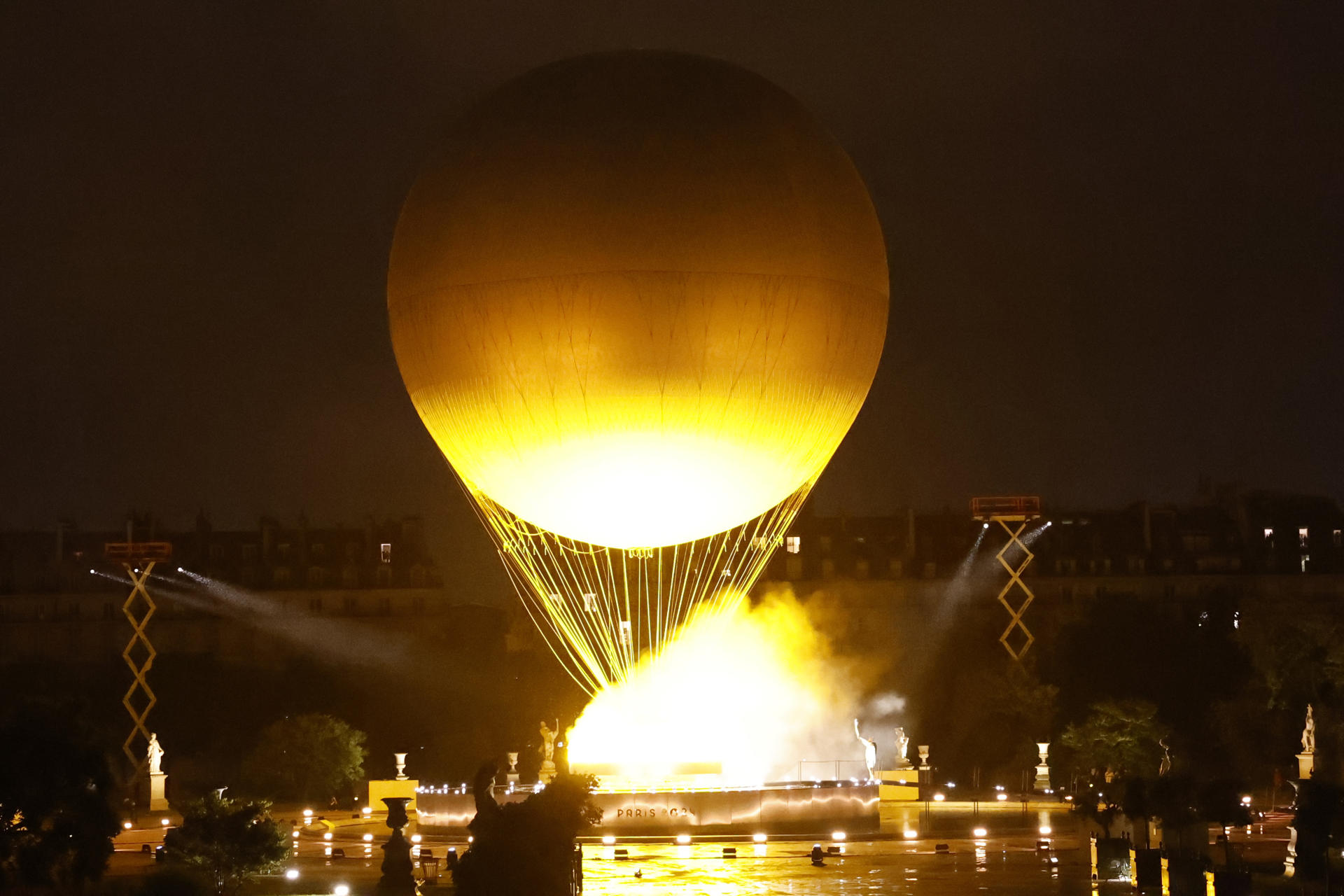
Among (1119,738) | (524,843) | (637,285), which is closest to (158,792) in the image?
(1119,738)

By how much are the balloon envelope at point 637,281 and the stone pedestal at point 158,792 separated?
81.9ft

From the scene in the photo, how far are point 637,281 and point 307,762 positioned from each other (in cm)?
3465

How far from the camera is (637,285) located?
123 feet

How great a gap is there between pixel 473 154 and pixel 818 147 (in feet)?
19.7

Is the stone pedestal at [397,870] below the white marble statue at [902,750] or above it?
below

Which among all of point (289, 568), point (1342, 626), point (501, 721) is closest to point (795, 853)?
point (1342, 626)

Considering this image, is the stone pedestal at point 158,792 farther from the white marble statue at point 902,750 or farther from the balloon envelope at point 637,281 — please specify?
the balloon envelope at point 637,281

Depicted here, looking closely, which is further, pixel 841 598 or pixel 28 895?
pixel 841 598

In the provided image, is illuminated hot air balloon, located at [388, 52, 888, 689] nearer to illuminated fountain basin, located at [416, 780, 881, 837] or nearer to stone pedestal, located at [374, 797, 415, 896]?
stone pedestal, located at [374, 797, 415, 896]

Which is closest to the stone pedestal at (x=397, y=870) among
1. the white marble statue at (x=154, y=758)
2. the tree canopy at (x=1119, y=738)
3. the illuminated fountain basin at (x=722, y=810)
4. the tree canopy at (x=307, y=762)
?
the illuminated fountain basin at (x=722, y=810)

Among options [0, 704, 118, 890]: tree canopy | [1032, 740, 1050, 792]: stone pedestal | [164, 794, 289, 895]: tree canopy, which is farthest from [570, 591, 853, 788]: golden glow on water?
[0, 704, 118, 890]: tree canopy

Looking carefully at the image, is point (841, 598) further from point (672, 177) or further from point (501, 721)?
point (672, 177)

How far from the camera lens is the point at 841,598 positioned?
106188 millimetres

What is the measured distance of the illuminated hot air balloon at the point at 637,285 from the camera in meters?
37.6
